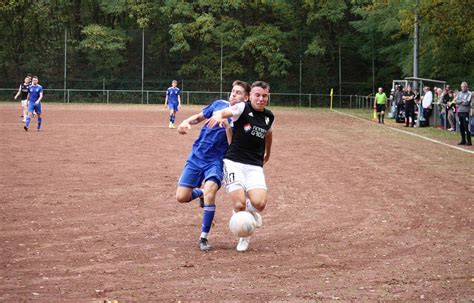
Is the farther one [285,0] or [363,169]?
[285,0]

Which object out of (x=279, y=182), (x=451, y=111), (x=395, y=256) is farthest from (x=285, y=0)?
(x=395, y=256)

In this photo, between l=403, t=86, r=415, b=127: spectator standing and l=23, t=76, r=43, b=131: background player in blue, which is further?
l=403, t=86, r=415, b=127: spectator standing

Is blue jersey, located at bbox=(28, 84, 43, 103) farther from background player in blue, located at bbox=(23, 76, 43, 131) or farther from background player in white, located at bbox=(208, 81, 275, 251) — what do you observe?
background player in white, located at bbox=(208, 81, 275, 251)

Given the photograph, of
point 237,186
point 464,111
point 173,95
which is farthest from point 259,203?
point 173,95

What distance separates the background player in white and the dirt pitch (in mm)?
542

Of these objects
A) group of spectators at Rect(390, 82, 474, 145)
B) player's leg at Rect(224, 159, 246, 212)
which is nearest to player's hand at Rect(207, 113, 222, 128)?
player's leg at Rect(224, 159, 246, 212)

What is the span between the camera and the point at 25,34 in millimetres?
Answer: 70438

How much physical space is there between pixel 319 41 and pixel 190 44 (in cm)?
1039

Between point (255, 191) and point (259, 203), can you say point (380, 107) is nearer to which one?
point (255, 191)

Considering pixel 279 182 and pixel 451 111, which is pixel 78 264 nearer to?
pixel 279 182

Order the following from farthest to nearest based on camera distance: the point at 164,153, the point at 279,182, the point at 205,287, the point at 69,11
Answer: the point at 69,11 → the point at 164,153 → the point at 279,182 → the point at 205,287

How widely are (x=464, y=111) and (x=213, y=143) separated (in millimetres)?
18106

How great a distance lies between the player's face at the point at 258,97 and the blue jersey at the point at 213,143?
1.95 feet

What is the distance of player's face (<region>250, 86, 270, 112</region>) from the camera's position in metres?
9.59
